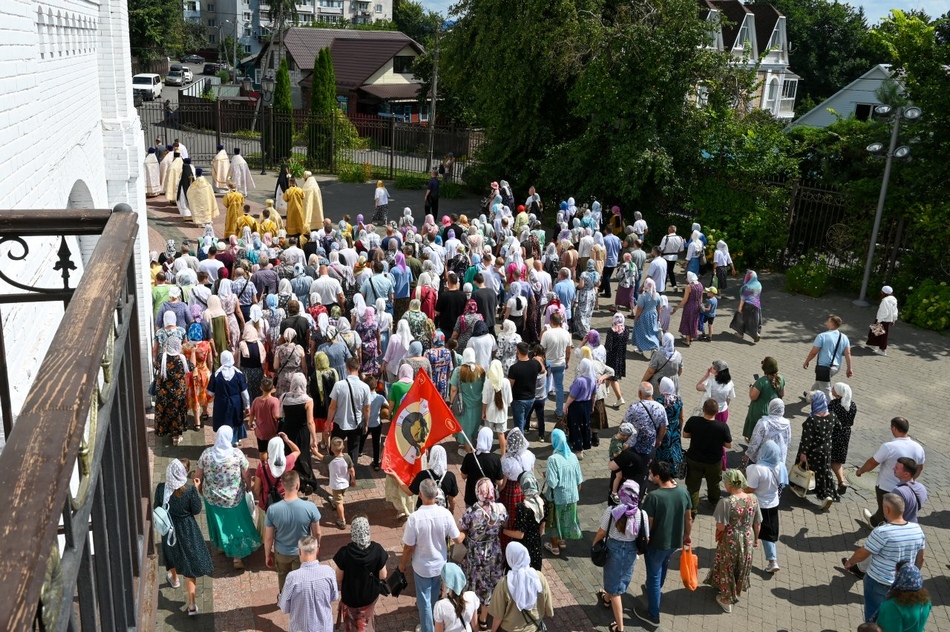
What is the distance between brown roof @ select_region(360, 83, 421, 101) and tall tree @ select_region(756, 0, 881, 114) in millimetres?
30173

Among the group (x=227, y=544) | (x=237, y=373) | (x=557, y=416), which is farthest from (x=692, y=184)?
(x=227, y=544)

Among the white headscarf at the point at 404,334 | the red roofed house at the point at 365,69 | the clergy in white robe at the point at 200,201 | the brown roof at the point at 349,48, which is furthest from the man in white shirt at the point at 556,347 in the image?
the brown roof at the point at 349,48

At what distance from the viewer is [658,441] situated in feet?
29.4

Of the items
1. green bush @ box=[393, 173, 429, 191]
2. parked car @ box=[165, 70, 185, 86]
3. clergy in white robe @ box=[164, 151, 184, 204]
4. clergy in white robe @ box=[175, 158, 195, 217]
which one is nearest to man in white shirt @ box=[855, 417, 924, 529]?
clergy in white robe @ box=[175, 158, 195, 217]

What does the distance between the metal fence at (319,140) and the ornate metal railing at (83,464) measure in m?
27.4

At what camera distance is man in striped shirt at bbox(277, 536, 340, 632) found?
243 inches

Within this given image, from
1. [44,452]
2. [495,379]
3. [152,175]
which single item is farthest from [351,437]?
[152,175]

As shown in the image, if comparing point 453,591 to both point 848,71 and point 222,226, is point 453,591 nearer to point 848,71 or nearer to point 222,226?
point 222,226

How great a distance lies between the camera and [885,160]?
18797 mm

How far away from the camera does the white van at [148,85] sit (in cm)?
→ 4738

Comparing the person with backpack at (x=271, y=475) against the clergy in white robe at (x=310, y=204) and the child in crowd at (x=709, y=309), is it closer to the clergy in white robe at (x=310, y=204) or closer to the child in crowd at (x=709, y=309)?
the child in crowd at (x=709, y=309)

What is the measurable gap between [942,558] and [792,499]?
1.70m

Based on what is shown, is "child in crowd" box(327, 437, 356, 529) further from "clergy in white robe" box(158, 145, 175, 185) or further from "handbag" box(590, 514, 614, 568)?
"clergy in white robe" box(158, 145, 175, 185)

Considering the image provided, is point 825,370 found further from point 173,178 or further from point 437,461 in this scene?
point 173,178
